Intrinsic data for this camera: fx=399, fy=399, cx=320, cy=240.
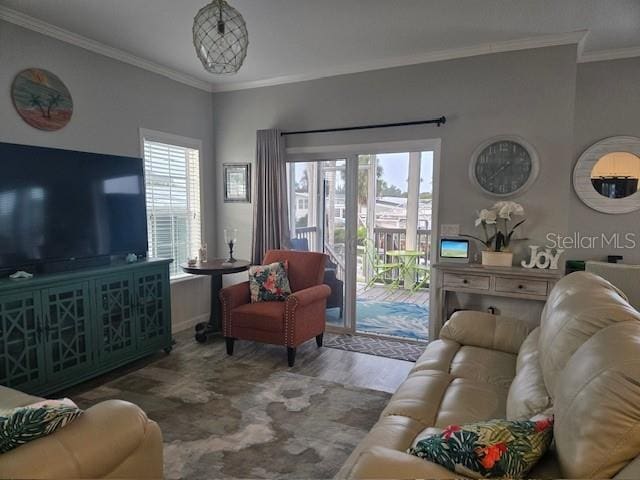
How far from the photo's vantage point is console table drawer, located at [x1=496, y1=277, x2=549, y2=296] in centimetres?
324

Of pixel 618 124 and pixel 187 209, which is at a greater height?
pixel 618 124

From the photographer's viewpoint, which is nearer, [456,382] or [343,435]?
[456,382]

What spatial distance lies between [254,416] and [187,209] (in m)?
2.73

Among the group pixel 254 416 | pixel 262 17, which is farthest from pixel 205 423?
pixel 262 17

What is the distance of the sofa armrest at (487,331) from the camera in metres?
2.55

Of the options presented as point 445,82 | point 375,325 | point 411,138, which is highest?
point 445,82

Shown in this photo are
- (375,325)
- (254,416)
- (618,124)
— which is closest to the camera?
(254,416)

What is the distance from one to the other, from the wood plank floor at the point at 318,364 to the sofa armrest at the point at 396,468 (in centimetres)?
205

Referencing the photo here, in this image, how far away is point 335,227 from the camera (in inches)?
175

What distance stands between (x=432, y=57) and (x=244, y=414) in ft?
11.4

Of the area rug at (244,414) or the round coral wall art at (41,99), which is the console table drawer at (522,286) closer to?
the area rug at (244,414)

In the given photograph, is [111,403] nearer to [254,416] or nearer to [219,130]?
[254,416]

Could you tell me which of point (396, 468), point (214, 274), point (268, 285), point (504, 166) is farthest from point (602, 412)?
point (214, 274)

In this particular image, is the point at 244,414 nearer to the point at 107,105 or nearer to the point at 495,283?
the point at 495,283
